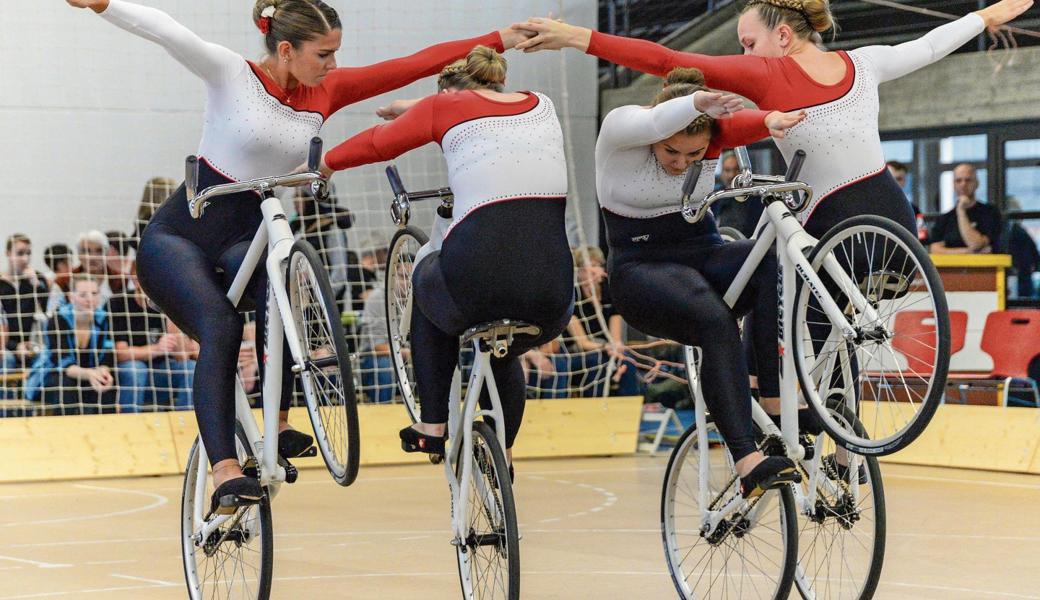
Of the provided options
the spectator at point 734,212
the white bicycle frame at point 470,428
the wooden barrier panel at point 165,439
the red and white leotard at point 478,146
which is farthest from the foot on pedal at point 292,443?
the spectator at point 734,212

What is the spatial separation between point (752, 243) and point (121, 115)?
8.12 m

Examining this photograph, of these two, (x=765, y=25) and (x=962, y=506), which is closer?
(x=765, y=25)

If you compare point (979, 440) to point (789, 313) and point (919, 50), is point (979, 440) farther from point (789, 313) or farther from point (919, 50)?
point (789, 313)

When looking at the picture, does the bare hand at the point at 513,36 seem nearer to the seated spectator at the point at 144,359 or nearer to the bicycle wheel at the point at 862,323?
the bicycle wheel at the point at 862,323

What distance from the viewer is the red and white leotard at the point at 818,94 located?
12.6 ft

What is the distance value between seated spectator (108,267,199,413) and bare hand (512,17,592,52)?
468 cm

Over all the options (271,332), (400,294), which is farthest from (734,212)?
(271,332)

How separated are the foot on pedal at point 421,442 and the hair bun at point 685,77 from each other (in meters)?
1.21

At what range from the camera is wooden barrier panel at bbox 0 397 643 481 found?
25.8 feet

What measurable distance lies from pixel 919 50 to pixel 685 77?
0.71 m

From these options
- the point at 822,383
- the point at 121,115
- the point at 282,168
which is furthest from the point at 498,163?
the point at 121,115

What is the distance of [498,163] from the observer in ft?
12.4

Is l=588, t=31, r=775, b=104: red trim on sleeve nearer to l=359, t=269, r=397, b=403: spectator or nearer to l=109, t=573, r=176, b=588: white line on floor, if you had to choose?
l=109, t=573, r=176, b=588: white line on floor

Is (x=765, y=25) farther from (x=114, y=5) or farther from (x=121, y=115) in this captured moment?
(x=121, y=115)
